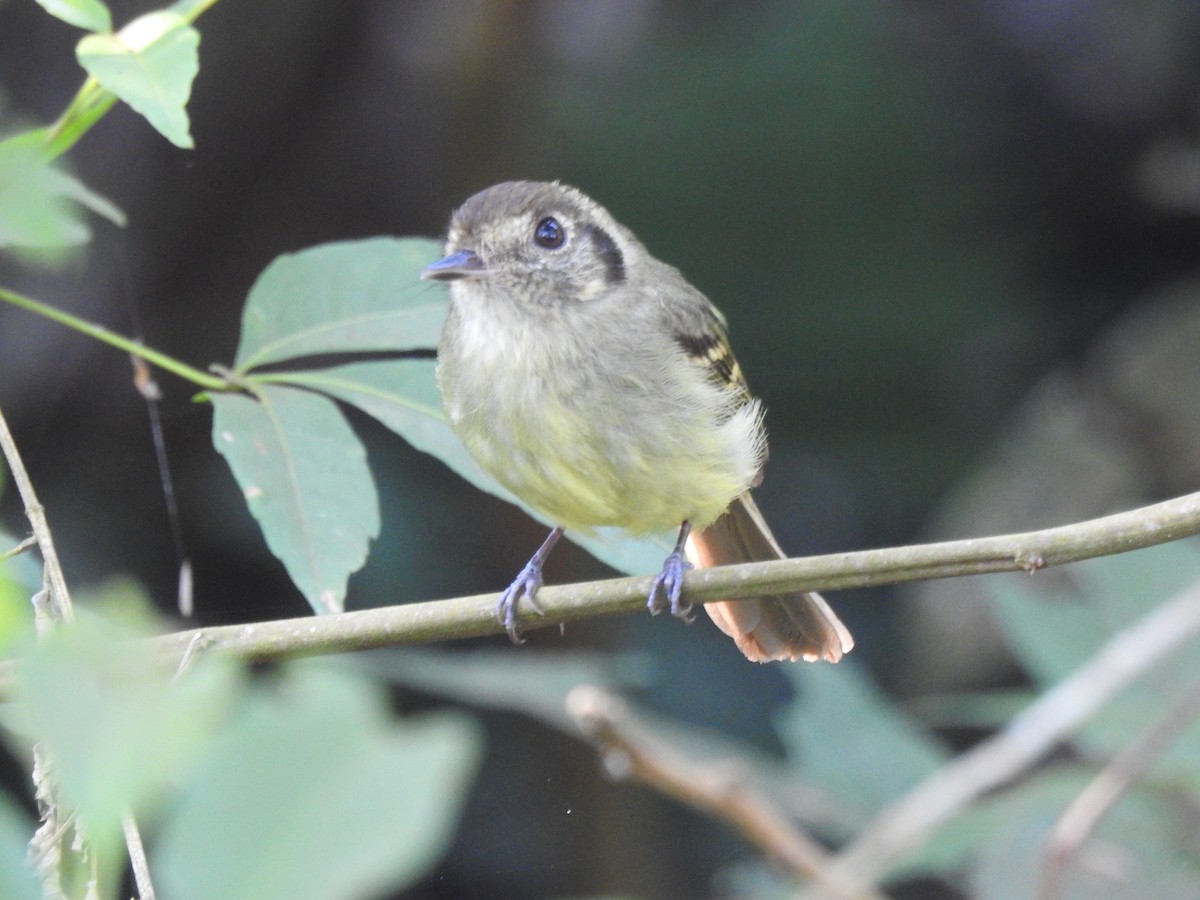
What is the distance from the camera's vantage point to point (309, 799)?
47 centimetres

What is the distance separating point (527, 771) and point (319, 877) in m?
4.48

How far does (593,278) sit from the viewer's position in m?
2.99

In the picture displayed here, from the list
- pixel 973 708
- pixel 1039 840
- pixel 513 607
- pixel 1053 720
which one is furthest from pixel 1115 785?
pixel 973 708

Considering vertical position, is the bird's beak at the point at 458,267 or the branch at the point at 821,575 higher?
the bird's beak at the point at 458,267

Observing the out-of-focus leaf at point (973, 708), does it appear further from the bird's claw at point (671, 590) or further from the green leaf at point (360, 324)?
the green leaf at point (360, 324)

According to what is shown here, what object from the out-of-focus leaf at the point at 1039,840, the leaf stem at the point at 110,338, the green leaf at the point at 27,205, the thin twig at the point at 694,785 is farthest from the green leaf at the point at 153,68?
the out-of-focus leaf at the point at 1039,840

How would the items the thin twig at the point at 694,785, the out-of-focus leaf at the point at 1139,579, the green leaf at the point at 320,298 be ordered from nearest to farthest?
the green leaf at the point at 320,298
the thin twig at the point at 694,785
the out-of-focus leaf at the point at 1139,579

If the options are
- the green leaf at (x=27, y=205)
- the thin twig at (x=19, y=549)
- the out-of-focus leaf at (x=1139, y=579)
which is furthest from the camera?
the out-of-focus leaf at (x=1139, y=579)

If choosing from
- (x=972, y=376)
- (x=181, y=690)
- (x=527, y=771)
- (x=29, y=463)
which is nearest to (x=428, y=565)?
(x=527, y=771)

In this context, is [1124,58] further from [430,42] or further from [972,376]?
[430,42]

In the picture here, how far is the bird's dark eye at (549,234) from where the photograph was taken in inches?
117

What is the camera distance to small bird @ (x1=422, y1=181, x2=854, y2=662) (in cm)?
254

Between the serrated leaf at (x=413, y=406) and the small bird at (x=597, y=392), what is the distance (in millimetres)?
65

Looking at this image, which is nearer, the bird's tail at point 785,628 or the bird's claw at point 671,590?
the bird's claw at point 671,590
